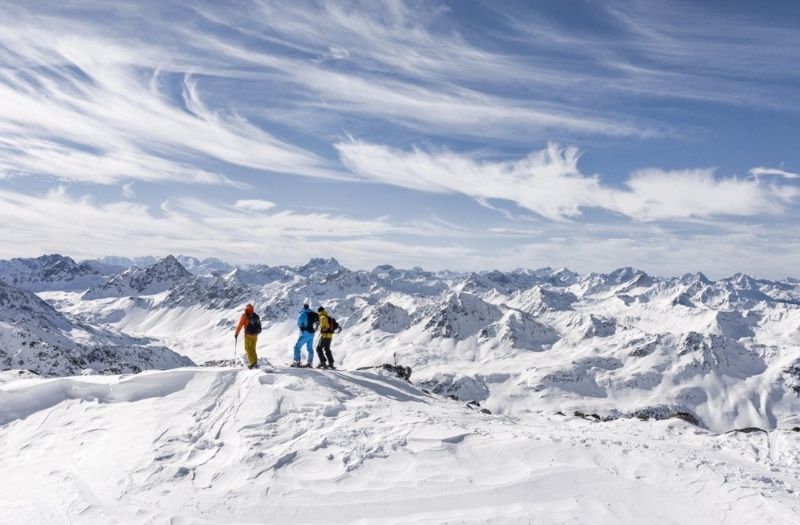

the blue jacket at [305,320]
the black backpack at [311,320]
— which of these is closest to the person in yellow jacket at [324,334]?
the black backpack at [311,320]

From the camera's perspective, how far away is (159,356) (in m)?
185

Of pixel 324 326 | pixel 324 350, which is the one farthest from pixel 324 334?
pixel 324 350

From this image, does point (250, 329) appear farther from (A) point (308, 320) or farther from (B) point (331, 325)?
(B) point (331, 325)

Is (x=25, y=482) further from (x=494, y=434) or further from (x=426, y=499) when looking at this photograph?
(x=494, y=434)

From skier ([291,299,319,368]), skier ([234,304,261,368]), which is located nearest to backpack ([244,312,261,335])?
skier ([234,304,261,368])

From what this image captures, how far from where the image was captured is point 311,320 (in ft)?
73.8

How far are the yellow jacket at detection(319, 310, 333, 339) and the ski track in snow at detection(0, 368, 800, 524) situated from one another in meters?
4.56

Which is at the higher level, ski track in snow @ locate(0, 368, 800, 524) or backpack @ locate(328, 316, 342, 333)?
backpack @ locate(328, 316, 342, 333)

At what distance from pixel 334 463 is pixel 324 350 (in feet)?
36.5

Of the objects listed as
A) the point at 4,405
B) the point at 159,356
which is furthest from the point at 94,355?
the point at 4,405

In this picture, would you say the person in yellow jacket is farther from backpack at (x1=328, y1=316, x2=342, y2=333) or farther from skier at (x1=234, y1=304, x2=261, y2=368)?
skier at (x1=234, y1=304, x2=261, y2=368)

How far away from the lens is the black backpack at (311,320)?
2241 cm

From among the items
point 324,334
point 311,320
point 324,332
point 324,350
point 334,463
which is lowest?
point 334,463

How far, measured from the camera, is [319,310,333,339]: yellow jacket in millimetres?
22703
